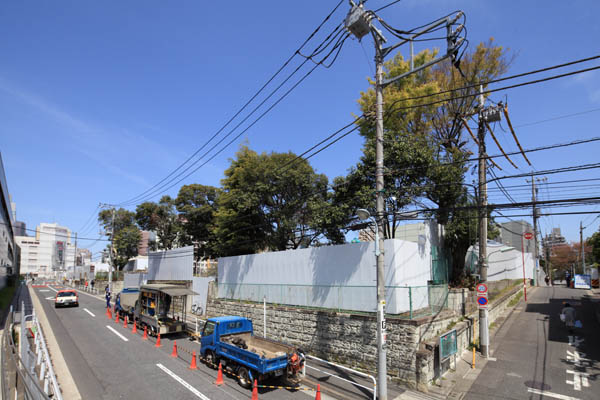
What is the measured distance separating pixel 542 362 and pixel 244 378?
13.6m

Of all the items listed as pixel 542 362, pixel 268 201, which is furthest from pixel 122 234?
pixel 542 362

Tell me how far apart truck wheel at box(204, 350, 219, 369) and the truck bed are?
2.82ft

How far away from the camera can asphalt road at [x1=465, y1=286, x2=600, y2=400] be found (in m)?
12.1

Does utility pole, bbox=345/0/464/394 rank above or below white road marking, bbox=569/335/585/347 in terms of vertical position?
above

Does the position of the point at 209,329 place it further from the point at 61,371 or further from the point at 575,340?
the point at 575,340

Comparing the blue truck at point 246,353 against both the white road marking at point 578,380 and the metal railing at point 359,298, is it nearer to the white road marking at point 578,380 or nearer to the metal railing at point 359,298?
the metal railing at point 359,298

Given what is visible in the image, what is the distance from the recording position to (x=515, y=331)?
20797mm

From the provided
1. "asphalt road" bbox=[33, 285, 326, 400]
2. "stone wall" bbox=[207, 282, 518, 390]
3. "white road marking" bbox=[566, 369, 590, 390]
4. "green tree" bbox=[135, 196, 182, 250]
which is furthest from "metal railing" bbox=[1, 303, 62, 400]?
"green tree" bbox=[135, 196, 182, 250]

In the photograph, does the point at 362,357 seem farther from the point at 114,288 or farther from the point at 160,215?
the point at 114,288

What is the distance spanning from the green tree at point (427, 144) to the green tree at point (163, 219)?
32.5 m

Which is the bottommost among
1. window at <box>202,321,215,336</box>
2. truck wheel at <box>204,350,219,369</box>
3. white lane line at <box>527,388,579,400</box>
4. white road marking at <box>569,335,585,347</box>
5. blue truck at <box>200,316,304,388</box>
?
white road marking at <box>569,335,585,347</box>

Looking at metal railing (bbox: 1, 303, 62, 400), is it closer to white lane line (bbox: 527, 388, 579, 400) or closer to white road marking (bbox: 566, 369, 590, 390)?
white lane line (bbox: 527, 388, 579, 400)

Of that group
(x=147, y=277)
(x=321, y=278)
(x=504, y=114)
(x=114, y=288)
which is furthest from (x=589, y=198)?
(x=114, y=288)

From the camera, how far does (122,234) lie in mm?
58625
